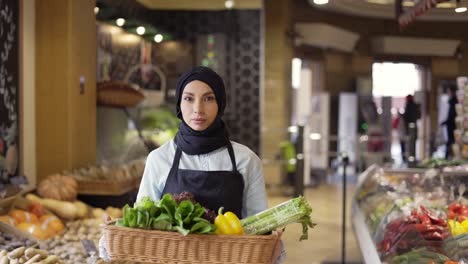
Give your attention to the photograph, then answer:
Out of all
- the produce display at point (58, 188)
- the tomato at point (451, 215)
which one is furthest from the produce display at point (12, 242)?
the tomato at point (451, 215)

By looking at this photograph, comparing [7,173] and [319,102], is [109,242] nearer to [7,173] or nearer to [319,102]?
[7,173]

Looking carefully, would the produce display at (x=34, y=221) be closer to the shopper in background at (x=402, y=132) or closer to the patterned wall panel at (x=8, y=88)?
the patterned wall panel at (x=8, y=88)

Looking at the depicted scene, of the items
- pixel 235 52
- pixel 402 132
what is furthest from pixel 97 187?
pixel 402 132

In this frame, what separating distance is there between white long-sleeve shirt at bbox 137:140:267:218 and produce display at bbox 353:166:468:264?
125 centimetres

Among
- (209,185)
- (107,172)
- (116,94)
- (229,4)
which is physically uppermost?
(229,4)

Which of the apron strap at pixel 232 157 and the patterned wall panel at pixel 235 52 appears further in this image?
the patterned wall panel at pixel 235 52

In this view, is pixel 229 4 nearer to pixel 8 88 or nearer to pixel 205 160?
pixel 8 88

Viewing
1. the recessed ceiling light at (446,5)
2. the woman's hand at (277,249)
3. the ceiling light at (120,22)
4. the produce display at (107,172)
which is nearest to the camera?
the woman's hand at (277,249)

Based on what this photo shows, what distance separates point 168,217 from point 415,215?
2.41 meters

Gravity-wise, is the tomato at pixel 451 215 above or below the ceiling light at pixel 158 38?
below

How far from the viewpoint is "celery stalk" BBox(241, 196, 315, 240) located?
2215 millimetres

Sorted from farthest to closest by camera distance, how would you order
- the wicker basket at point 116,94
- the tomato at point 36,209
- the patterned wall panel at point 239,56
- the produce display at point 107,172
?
the patterned wall panel at point 239,56 < the wicker basket at point 116,94 < the produce display at point 107,172 < the tomato at point 36,209

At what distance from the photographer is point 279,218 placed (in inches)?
87.4

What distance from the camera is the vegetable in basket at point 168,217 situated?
6.91 ft
